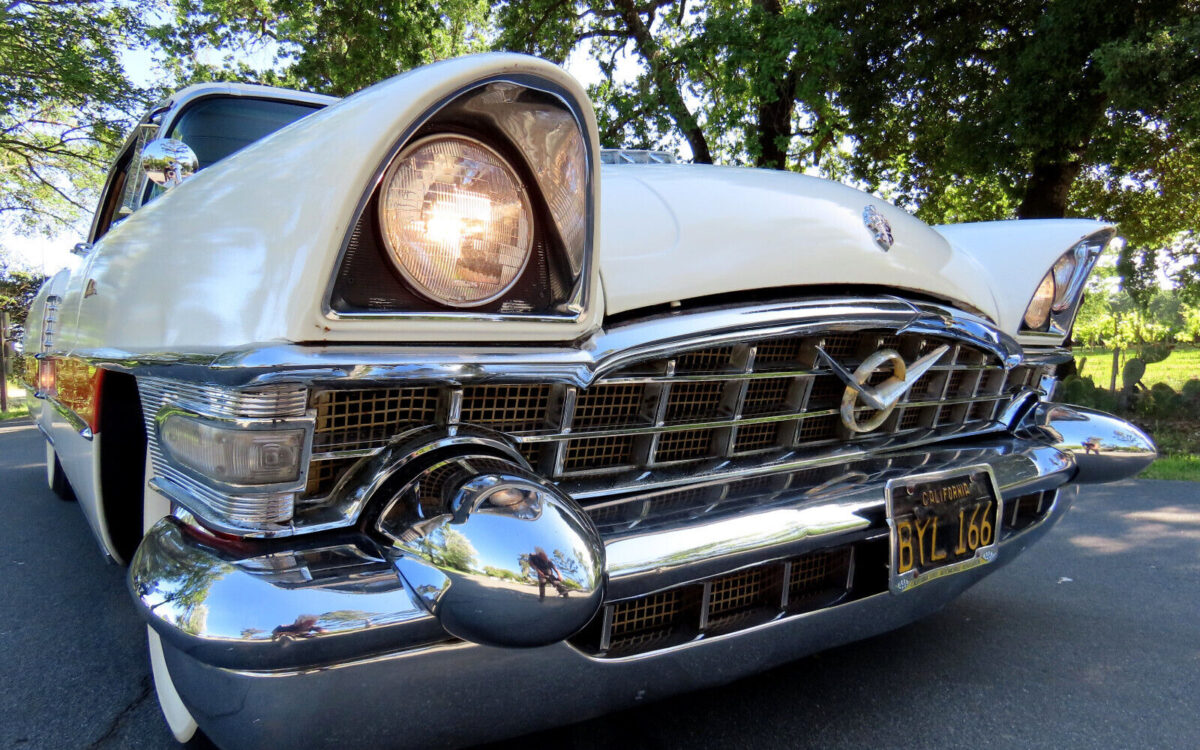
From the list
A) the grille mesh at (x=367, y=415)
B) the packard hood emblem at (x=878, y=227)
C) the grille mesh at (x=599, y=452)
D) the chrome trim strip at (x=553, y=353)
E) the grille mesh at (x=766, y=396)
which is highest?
the packard hood emblem at (x=878, y=227)

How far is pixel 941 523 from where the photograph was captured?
1.50 metres

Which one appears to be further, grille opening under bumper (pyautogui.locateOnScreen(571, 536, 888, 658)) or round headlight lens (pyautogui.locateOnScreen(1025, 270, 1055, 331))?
round headlight lens (pyautogui.locateOnScreen(1025, 270, 1055, 331))

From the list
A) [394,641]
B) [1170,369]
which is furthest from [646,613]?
[1170,369]

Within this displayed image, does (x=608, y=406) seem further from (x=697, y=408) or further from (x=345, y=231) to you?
(x=345, y=231)

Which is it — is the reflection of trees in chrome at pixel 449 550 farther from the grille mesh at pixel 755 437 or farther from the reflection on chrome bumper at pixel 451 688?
the grille mesh at pixel 755 437

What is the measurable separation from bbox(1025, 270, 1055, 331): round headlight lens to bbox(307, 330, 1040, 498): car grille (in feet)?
0.65

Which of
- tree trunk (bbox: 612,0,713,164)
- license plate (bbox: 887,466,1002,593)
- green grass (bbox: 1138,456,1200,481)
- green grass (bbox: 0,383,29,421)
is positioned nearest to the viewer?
license plate (bbox: 887,466,1002,593)

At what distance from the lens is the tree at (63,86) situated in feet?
38.4

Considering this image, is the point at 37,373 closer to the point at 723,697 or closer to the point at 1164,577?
the point at 723,697

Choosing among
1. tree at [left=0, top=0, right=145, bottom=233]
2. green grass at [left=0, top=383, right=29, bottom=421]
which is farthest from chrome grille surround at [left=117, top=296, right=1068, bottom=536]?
tree at [left=0, top=0, right=145, bottom=233]

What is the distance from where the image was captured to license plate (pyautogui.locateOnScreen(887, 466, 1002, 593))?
1.44 metres

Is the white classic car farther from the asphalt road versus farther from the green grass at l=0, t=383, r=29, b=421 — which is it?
the green grass at l=0, t=383, r=29, b=421

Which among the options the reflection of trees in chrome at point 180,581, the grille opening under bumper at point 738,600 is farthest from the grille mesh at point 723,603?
the reflection of trees in chrome at point 180,581

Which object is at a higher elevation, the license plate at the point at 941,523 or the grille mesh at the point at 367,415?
the grille mesh at the point at 367,415
